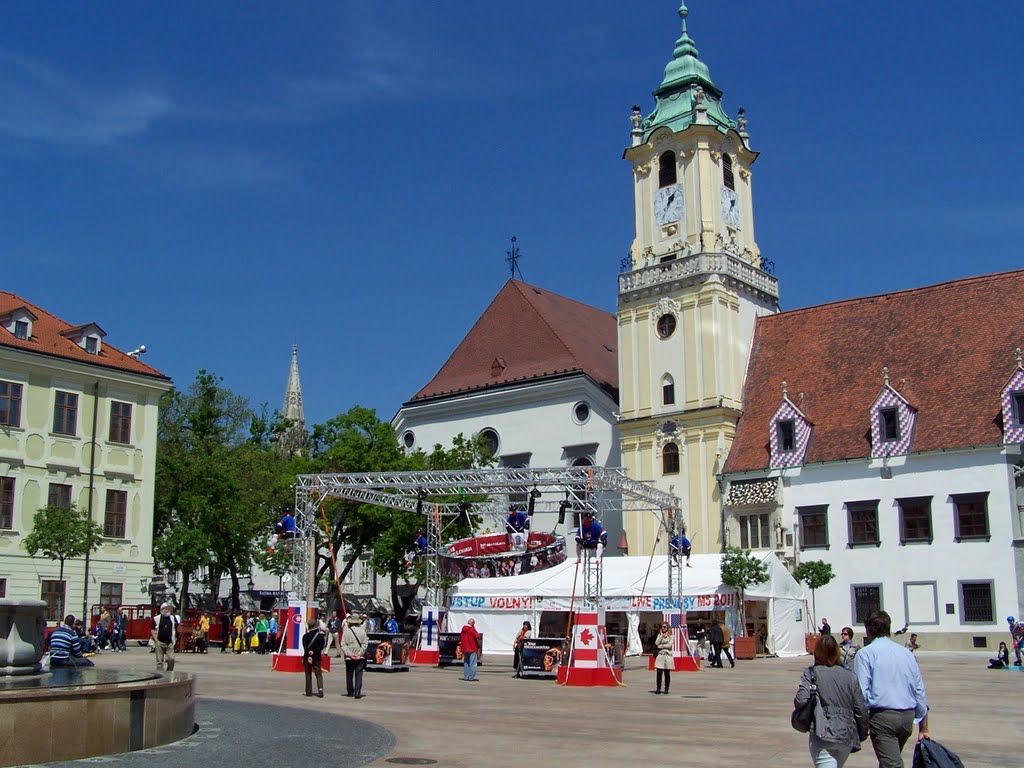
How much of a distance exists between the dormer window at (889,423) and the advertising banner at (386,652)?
22.3 m

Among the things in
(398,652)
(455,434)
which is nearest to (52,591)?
(398,652)

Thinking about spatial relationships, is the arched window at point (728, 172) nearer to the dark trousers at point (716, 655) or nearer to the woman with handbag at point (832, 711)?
the dark trousers at point (716, 655)

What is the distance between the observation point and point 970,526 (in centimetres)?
3997

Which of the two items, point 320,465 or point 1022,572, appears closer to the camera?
point 1022,572

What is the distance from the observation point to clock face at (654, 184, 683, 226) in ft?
168

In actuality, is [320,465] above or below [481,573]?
above

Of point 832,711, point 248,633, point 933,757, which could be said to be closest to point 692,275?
point 248,633

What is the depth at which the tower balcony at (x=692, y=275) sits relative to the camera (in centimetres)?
4916

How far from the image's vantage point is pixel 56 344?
1682 inches

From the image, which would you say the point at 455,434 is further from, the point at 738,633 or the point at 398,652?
the point at 398,652

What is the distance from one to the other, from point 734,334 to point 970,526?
13.3 meters

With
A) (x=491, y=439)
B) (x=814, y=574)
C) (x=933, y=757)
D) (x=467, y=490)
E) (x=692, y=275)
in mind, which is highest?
(x=692, y=275)

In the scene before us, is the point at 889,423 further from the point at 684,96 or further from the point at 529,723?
the point at 529,723

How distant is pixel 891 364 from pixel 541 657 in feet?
80.8
